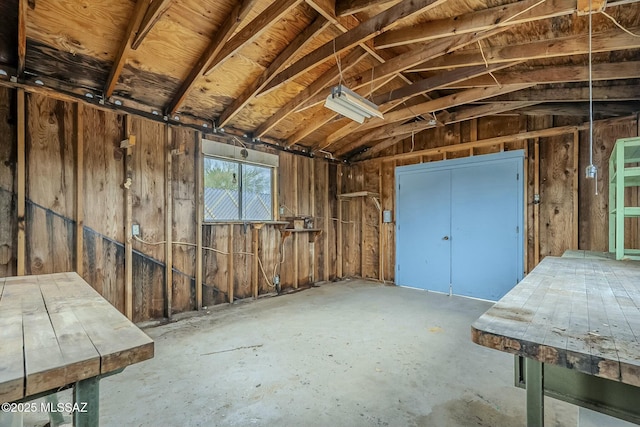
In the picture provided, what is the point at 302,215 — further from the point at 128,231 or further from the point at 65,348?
the point at 65,348

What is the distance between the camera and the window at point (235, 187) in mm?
4121

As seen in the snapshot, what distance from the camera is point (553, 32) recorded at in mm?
2469

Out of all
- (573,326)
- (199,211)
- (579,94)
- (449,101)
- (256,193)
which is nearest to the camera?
(573,326)

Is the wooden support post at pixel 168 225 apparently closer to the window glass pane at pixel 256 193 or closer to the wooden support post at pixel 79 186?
the wooden support post at pixel 79 186

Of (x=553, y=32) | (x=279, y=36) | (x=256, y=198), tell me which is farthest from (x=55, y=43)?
(x=553, y=32)

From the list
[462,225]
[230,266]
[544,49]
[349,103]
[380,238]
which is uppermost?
[544,49]

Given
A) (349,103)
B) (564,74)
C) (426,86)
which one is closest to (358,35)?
(349,103)

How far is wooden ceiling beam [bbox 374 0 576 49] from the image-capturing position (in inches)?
78.2

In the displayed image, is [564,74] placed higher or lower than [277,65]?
lower

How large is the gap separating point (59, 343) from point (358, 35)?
9.13ft

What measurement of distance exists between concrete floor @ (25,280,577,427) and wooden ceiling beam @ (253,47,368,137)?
2.72 m

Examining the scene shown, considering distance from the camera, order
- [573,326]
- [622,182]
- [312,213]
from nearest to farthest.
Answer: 1. [573,326]
2. [622,182]
3. [312,213]

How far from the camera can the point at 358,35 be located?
2.50 m

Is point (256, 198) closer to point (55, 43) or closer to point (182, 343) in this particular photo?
point (182, 343)
